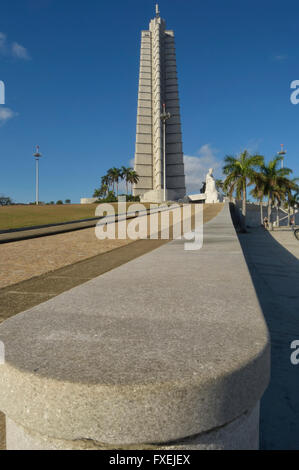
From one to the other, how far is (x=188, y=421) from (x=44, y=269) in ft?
18.2

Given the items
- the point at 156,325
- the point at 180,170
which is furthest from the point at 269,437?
the point at 180,170

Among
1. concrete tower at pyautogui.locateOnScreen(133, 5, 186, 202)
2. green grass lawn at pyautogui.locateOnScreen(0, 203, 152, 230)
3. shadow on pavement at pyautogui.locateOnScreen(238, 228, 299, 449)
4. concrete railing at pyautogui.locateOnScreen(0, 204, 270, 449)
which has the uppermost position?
concrete tower at pyautogui.locateOnScreen(133, 5, 186, 202)

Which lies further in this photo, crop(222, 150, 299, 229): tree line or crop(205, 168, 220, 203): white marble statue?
crop(205, 168, 220, 203): white marble statue

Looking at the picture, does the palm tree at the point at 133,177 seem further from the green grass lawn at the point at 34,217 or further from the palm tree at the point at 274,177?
the green grass lawn at the point at 34,217

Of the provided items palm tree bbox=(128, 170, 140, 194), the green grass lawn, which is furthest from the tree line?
palm tree bbox=(128, 170, 140, 194)

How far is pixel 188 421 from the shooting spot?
121cm

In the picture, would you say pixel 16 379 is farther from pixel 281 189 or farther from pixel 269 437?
pixel 281 189

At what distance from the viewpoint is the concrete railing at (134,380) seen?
3.85ft

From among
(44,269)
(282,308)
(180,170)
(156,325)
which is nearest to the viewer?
(156,325)

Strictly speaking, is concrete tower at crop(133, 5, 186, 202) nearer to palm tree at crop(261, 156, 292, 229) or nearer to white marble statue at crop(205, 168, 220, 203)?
white marble statue at crop(205, 168, 220, 203)

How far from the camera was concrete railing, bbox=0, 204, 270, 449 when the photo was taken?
1.17m

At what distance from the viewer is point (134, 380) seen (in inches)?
47.5

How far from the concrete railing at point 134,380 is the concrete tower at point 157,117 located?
9403 centimetres

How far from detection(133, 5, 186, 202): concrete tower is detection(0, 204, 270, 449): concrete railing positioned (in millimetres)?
94030
